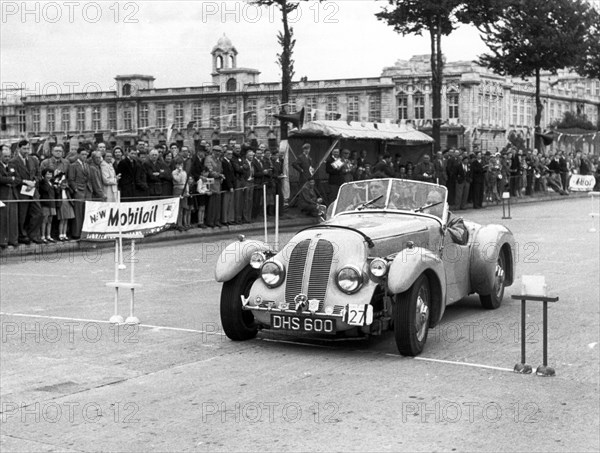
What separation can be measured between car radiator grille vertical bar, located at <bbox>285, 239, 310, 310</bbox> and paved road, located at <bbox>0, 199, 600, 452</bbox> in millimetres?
564

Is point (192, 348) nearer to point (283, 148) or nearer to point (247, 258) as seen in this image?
point (247, 258)

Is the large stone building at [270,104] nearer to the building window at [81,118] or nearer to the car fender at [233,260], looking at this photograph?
the building window at [81,118]

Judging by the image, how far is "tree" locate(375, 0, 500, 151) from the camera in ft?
145

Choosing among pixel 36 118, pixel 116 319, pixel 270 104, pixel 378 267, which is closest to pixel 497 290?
pixel 378 267

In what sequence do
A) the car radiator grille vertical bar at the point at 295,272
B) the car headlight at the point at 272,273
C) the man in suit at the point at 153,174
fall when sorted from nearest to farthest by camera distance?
the car radiator grille vertical bar at the point at 295,272 → the car headlight at the point at 272,273 → the man in suit at the point at 153,174

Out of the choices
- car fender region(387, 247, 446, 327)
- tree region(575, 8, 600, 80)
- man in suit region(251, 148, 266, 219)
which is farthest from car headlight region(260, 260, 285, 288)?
tree region(575, 8, 600, 80)

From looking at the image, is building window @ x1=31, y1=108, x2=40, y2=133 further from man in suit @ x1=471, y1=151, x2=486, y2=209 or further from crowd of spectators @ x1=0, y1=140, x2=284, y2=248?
crowd of spectators @ x1=0, y1=140, x2=284, y2=248

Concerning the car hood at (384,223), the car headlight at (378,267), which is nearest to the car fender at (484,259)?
the car hood at (384,223)

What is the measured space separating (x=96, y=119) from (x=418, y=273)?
11909 cm

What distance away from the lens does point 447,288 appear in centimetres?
1122

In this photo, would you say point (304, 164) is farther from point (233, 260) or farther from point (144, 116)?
point (144, 116)

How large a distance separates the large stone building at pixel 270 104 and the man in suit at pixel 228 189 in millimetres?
90593

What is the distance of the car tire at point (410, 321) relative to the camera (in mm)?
9398

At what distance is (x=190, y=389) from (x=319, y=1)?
30.4m
